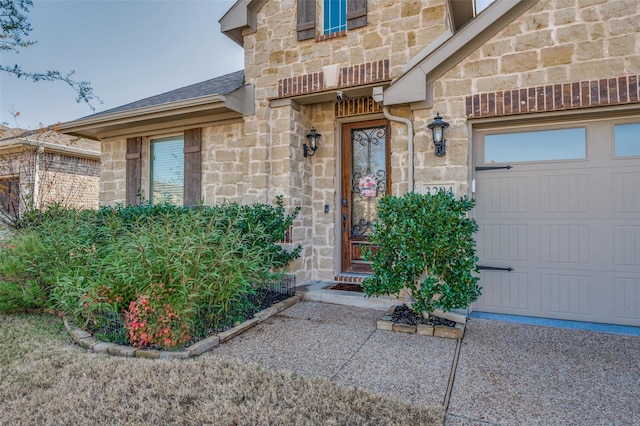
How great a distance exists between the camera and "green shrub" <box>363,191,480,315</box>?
344 cm

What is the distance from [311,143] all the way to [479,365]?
3.83 m

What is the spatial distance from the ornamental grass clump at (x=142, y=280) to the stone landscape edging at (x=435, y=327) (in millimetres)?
1373

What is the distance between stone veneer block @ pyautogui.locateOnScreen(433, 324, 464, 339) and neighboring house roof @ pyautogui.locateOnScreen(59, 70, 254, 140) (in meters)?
3.98

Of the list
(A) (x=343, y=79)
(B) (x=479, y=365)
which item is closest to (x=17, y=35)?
(A) (x=343, y=79)

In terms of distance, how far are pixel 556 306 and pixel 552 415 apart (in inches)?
83.6

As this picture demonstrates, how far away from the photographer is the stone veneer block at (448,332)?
3447 millimetres

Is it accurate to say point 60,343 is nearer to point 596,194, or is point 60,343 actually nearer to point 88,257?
point 88,257

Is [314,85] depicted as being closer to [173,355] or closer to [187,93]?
[187,93]

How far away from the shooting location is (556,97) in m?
3.65

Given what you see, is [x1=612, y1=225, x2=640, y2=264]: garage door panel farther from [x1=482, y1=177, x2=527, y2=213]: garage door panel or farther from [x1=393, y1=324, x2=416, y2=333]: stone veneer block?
[x1=393, y1=324, x2=416, y2=333]: stone veneer block

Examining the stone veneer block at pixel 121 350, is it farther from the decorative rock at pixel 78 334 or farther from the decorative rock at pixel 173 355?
the decorative rock at pixel 78 334

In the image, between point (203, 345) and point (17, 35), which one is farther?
point (17, 35)

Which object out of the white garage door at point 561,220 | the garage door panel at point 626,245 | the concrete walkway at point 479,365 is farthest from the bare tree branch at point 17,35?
the garage door panel at point 626,245

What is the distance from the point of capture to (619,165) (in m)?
3.68
